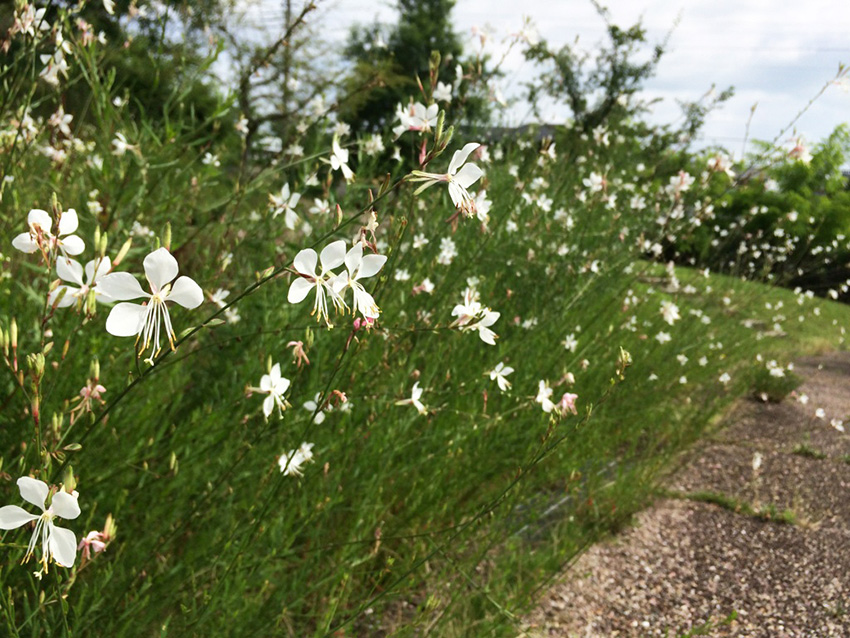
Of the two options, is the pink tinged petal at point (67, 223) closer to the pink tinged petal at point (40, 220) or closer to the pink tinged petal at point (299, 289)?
the pink tinged petal at point (40, 220)

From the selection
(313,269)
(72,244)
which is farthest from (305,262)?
(72,244)

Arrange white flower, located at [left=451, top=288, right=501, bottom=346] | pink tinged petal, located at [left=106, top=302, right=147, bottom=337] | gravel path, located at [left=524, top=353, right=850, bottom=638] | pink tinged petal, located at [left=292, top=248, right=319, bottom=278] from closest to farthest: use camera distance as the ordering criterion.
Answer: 1. pink tinged petal, located at [left=106, top=302, right=147, bottom=337]
2. pink tinged petal, located at [left=292, top=248, right=319, bottom=278]
3. white flower, located at [left=451, top=288, right=501, bottom=346]
4. gravel path, located at [left=524, top=353, right=850, bottom=638]

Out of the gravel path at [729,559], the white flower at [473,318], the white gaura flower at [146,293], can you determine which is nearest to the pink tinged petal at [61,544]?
the white gaura flower at [146,293]

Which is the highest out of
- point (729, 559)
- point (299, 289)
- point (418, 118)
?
point (418, 118)

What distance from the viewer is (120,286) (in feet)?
2.03

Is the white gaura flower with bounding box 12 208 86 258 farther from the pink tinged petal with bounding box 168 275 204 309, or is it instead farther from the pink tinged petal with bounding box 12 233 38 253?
the pink tinged petal with bounding box 168 275 204 309

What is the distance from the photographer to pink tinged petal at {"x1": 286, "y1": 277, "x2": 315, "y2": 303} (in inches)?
28.6

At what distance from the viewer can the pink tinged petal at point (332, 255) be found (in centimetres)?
72

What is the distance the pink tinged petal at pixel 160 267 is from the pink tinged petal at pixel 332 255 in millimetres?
163

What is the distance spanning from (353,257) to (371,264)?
0.07 ft

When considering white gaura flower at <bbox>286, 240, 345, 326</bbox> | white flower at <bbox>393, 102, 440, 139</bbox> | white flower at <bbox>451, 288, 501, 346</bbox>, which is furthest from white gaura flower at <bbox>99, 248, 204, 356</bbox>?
white flower at <bbox>393, 102, 440, 139</bbox>

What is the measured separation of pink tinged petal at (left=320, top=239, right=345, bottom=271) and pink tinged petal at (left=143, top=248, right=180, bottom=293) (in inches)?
6.4

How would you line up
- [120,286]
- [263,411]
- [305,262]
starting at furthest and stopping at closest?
[263,411] < [305,262] < [120,286]

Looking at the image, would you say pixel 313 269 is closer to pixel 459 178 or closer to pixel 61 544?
pixel 459 178
